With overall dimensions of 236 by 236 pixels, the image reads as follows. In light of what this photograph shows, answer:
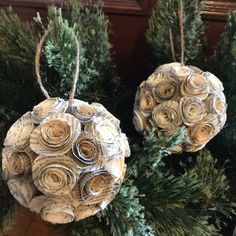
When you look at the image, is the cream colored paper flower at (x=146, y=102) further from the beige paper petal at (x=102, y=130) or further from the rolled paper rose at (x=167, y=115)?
the beige paper petal at (x=102, y=130)

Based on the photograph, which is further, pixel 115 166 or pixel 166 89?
pixel 166 89

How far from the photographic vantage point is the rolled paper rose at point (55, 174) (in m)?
0.40

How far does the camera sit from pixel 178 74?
1.75 feet

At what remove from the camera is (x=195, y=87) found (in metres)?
0.52

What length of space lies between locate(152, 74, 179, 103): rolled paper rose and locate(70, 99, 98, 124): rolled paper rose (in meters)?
0.12

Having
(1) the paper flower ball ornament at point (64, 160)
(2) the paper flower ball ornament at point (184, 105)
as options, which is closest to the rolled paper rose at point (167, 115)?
(2) the paper flower ball ornament at point (184, 105)

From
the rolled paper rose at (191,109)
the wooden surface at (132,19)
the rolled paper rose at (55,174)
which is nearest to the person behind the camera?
the rolled paper rose at (55,174)

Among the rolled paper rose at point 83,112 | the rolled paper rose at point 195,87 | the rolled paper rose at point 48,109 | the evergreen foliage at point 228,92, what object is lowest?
the evergreen foliage at point 228,92

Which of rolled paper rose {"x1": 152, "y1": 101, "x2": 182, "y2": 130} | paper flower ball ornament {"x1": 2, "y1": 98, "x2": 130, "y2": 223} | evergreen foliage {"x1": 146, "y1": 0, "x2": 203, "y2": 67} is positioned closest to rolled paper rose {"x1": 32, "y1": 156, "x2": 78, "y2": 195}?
paper flower ball ornament {"x1": 2, "y1": 98, "x2": 130, "y2": 223}

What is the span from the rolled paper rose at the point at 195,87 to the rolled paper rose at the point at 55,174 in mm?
191

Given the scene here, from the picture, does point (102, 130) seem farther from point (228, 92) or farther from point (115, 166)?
point (228, 92)

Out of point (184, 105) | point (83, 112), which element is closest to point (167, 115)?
point (184, 105)

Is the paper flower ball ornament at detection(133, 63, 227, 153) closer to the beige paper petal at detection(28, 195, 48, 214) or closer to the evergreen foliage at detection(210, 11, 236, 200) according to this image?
the evergreen foliage at detection(210, 11, 236, 200)

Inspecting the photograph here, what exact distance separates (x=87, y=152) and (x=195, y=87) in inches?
7.1
